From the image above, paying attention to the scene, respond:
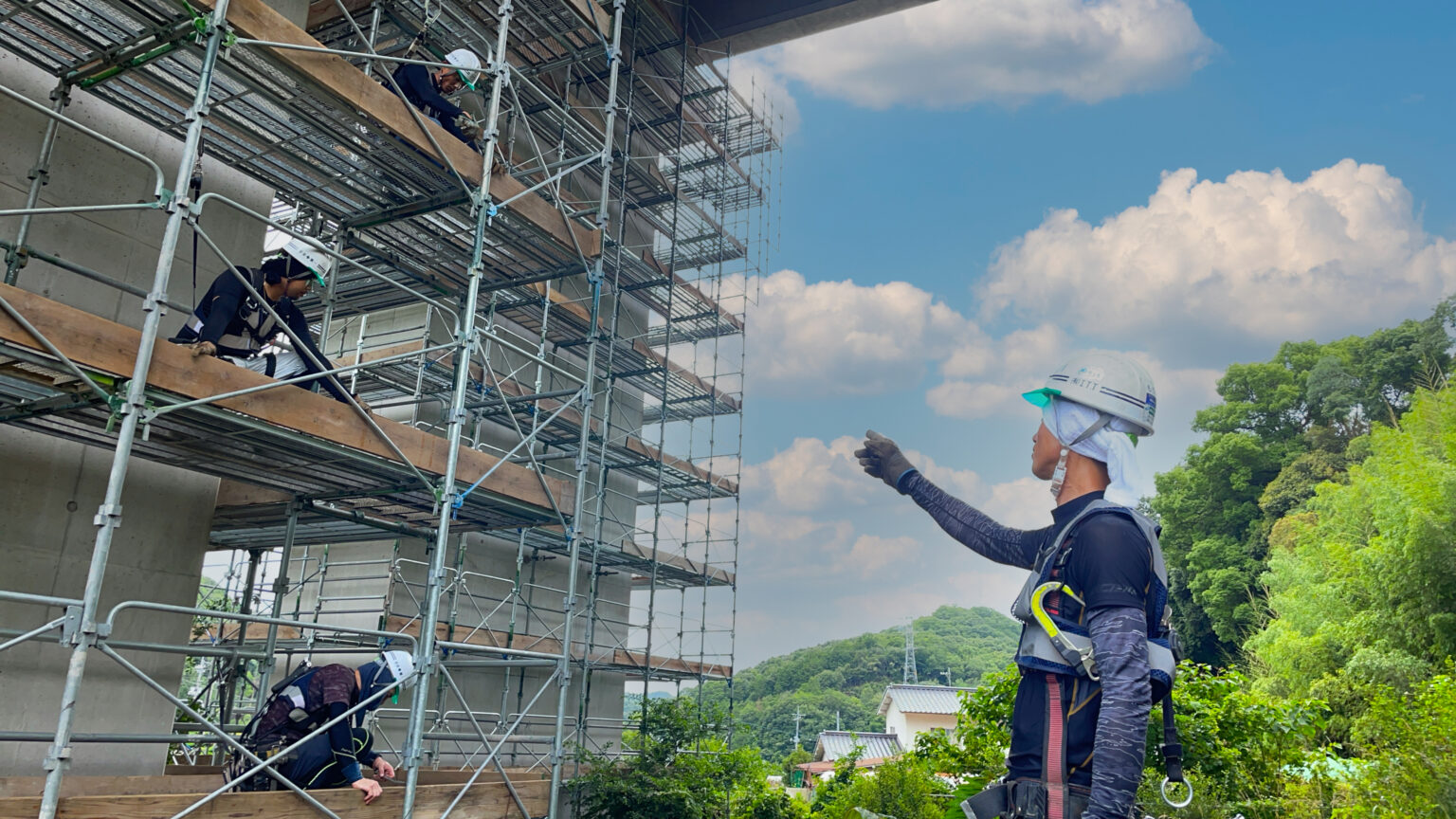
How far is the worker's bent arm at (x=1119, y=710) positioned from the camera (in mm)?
2066

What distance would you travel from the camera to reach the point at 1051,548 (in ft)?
8.30

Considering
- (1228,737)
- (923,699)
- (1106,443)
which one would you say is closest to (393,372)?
(1228,737)

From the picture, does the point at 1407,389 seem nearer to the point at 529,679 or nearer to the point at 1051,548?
the point at 529,679

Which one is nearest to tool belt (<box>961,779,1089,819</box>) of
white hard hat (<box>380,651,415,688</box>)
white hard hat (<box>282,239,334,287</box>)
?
white hard hat (<box>380,651,415,688</box>)

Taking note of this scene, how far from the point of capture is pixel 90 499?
24.1ft

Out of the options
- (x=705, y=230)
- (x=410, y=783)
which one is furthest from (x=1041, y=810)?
(x=705, y=230)

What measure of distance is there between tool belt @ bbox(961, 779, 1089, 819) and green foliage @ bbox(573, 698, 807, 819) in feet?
39.6

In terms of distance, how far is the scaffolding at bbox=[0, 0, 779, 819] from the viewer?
20.0 feet

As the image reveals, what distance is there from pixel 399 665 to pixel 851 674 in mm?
96538

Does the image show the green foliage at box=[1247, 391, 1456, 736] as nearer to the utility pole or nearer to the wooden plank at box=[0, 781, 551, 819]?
the wooden plank at box=[0, 781, 551, 819]

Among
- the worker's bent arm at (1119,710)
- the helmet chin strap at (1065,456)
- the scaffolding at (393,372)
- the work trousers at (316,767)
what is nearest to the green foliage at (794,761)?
the scaffolding at (393,372)

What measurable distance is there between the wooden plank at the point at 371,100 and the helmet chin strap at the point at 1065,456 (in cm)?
660

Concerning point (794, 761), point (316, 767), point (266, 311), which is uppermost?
point (266, 311)

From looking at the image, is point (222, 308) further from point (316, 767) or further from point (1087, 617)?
point (1087, 617)
